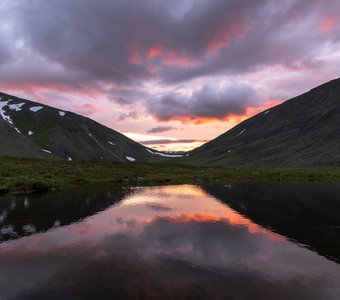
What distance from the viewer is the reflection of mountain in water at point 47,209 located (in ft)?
114

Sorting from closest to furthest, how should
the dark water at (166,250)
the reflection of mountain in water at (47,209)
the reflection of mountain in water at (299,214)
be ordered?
the dark water at (166,250)
the reflection of mountain in water at (299,214)
the reflection of mountain in water at (47,209)

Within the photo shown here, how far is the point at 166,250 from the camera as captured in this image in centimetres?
2825

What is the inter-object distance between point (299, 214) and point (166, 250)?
23.4 m

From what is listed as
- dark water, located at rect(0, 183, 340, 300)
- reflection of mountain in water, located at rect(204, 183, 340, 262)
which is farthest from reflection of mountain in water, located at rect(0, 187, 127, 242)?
reflection of mountain in water, located at rect(204, 183, 340, 262)

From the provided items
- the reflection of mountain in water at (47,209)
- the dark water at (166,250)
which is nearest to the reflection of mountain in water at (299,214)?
the dark water at (166,250)

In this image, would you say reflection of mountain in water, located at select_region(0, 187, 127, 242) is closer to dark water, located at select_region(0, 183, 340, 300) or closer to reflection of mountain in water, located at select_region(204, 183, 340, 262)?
dark water, located at select_region(0, 183, 340, 300)

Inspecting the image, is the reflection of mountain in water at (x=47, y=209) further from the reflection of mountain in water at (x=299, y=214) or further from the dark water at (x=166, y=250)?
the reflection of mountain in water at (x=299, y=214)

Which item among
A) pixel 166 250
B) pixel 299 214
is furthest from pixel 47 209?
pixel 299 214

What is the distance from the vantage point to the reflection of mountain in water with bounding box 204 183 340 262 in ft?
104

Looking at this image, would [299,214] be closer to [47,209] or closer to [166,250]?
[166,250]

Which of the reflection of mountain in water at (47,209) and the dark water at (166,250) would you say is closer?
the dark water at (166,250)

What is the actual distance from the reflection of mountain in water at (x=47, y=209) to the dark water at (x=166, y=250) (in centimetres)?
13

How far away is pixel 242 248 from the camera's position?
28984 millimetres

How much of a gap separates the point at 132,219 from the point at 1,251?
1627 centimetres
